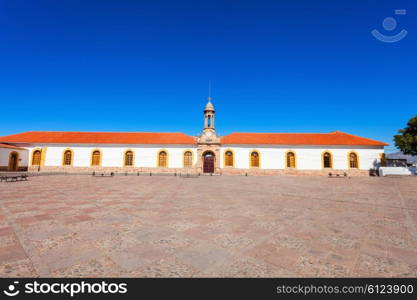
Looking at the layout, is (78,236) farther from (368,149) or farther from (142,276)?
(368,149)

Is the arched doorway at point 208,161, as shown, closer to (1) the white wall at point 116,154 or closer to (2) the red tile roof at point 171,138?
(1) the white wall at point 116,154

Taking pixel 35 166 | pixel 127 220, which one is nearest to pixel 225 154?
pixel 127 220

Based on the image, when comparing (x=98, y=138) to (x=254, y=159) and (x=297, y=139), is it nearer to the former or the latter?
(x=254, y=159)

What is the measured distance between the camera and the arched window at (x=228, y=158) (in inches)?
1066

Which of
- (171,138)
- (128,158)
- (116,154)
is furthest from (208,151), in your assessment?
(116,154)

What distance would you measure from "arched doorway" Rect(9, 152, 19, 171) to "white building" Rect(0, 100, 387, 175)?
1.10 ft

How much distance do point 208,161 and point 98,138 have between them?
686 inches

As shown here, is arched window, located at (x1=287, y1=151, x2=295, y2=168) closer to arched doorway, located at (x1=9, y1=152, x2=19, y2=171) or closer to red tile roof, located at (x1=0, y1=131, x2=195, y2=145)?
red tile roof, located at (x1=0, y1=131, x2=195, y2=145)

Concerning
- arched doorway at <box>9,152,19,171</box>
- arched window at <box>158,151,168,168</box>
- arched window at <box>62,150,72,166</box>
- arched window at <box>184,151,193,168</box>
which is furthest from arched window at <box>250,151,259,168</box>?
arched doorway at <box>9,152,19,171</box>

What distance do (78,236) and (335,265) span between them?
416 centimetres

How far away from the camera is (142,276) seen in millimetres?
2156

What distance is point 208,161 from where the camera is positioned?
27625 millimetres

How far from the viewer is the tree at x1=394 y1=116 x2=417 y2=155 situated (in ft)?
82.4

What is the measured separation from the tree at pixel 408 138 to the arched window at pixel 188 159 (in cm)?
3006
